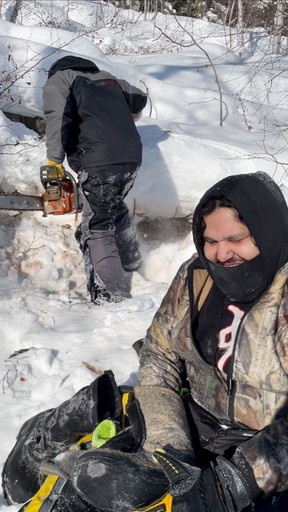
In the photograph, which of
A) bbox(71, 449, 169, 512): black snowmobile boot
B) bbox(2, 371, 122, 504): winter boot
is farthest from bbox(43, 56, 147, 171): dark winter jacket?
bbox(71, 449, 169, 512): black snowmobile boot

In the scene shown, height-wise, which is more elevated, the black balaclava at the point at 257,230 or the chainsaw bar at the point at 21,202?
the black balaclava at the point at 257,230

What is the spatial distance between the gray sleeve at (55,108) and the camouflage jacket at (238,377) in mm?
2133

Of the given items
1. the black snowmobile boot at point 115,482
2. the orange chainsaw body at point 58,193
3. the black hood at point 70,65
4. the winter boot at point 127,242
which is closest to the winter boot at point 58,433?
the black snowmobile boot at point 115,482

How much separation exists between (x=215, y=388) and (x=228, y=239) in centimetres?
53

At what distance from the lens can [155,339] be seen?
2.49 m

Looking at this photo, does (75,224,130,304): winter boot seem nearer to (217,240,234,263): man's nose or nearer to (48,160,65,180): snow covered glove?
(48,160,65,180): snow covered glove

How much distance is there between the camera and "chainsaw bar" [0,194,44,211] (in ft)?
15.0

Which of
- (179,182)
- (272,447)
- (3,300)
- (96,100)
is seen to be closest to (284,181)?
(179,182)

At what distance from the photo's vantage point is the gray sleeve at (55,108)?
4.25m

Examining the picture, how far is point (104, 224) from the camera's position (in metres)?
4.51

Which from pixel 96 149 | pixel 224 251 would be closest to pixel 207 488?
pixel 224 251

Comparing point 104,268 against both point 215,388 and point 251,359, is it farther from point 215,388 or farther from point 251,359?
point 251,359

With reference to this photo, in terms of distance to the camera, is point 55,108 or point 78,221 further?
point 78,221

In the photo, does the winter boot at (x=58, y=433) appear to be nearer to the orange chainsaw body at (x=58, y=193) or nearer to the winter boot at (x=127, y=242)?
the orange chainsaw body at (x=58, y=193)
